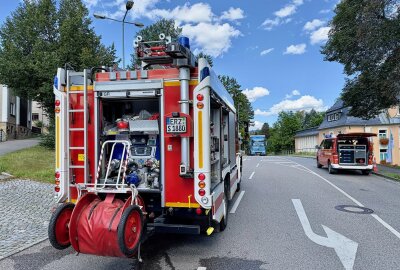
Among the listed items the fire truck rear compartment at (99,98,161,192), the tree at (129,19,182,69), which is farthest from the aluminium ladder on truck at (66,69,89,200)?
the tree at (129,19,182,69)

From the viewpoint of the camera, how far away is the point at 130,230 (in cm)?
446

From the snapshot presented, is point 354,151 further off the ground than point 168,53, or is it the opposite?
point 168,53

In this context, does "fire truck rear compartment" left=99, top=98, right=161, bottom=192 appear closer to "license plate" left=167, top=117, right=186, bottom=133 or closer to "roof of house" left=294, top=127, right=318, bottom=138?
"license plate" left=167, top=117, right=186, bottom=133

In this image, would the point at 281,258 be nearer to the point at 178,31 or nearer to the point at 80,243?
the point at 80,243

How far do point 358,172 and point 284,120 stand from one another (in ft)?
208

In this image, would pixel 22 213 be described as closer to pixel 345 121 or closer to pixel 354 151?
pixel 354 151

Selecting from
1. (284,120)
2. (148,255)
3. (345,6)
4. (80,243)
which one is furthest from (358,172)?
(284,120)

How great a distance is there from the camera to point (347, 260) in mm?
5406

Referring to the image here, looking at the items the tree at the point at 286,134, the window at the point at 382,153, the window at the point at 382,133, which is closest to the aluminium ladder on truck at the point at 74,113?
the window at the point at 382,153

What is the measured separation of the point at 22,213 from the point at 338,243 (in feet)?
24.5


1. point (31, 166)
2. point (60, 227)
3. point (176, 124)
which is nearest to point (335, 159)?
Answer: point (176, 124)

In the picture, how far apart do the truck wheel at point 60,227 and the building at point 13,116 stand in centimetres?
3173

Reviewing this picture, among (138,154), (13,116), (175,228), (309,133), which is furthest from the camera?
(309,133)

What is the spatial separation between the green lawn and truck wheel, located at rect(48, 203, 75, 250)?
9082 mm
